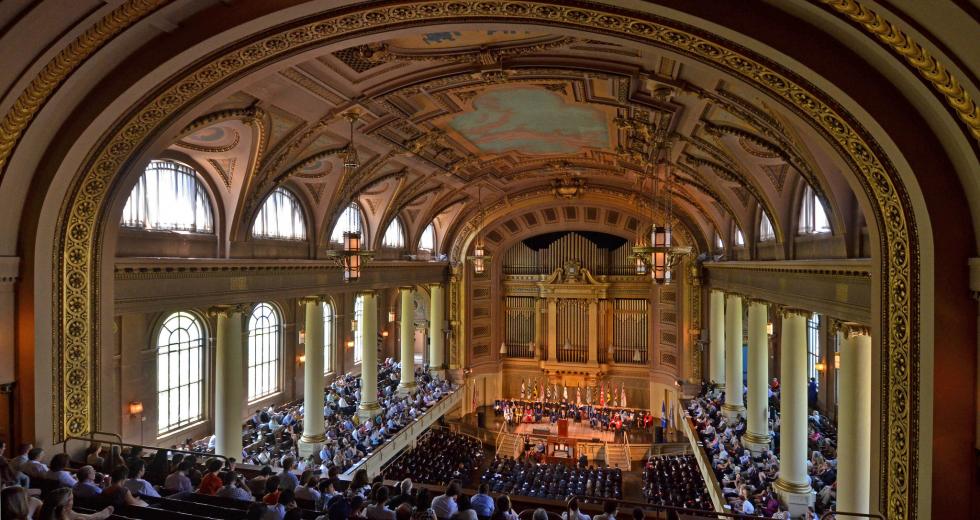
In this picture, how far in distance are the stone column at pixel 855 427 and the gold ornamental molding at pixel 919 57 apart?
4636mm

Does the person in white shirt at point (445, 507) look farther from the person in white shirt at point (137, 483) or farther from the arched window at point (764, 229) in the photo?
the arched window at point (764, 229)

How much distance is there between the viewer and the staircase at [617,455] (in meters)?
21.5

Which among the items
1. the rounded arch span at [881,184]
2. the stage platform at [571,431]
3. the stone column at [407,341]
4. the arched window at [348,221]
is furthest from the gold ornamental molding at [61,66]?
the stage platform at [571,431]

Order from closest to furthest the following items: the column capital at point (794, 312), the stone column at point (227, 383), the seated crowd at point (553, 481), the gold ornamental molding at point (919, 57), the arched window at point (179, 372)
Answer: the gold ornamental molding at point (919, 57)
the column capital at point (794, 312)
the stone column at point (227, 383)
the arched window at point (179, 372)
the seated crowd at point (553, 481)

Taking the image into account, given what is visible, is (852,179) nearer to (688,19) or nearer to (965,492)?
(688,19)

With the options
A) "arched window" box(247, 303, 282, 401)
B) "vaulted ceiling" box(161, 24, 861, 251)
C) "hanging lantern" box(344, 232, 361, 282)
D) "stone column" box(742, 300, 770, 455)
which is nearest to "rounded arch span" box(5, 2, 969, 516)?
"vaulted ceiling" box(161, 24, 861, 251)

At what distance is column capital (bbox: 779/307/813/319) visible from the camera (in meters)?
→ 10.7

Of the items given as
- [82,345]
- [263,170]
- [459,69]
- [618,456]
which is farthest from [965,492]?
[618,456]

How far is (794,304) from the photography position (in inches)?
412

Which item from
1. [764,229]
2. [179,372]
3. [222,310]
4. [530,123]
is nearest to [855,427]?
[764,229]

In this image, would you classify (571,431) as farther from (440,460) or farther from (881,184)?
(881,184)

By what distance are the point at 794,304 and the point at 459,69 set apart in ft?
24.5

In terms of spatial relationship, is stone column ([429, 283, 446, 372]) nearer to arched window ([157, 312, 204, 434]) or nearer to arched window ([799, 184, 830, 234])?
arched window ([157, 312, 204, 434])

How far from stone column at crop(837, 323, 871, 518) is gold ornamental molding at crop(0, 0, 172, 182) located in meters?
10.1
